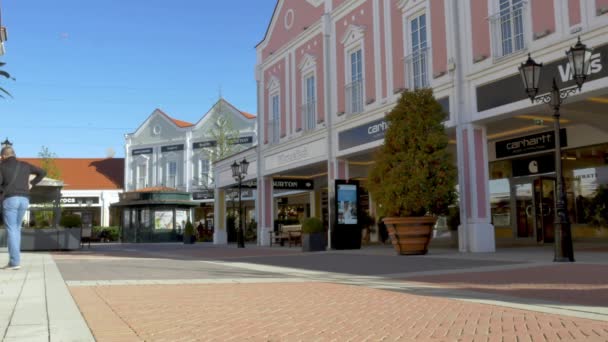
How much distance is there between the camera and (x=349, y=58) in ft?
64.6

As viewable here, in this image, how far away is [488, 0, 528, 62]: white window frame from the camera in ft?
42.1

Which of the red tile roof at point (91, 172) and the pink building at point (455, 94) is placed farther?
the red tile roof at point (91, 172)

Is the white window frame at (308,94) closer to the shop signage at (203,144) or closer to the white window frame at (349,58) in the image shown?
the white window frame at (349,58)

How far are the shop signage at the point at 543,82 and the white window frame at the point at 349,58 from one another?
17.5 ft

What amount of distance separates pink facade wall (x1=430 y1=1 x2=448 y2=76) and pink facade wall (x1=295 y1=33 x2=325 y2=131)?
602 centimetres

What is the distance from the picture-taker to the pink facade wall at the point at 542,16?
40.3ft

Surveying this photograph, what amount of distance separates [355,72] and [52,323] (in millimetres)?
16318

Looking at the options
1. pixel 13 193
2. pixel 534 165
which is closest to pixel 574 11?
pixel 534 165

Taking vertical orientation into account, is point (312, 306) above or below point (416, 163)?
below

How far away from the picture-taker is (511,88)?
13.0 metres

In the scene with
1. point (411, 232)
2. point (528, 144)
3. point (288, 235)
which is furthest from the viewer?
point (288, 235)

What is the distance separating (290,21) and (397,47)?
301 inches

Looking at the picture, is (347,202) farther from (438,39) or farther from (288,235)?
(438,39)

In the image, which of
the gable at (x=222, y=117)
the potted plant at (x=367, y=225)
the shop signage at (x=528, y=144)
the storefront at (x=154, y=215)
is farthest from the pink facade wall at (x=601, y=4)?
the gable at (x=222, y=117)
